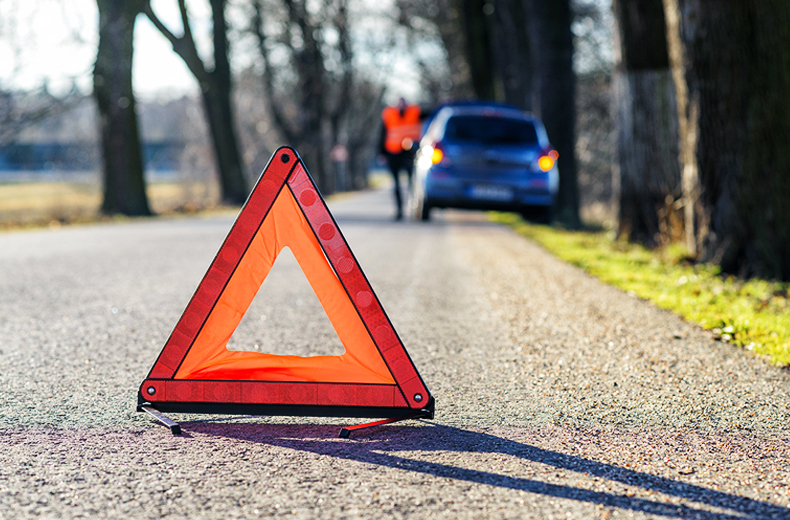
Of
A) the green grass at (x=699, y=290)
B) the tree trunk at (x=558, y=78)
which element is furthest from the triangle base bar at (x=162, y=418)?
the tree trunk at (x=558, y=78)

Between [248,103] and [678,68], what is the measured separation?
2288 inches

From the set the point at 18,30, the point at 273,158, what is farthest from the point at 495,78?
the point at 273,158

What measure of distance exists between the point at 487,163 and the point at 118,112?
1094 cm

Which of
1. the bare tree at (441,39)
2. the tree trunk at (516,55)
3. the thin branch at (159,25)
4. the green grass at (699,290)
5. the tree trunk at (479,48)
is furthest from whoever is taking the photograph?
the bare tree at (441,39)

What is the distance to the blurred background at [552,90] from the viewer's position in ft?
25.0

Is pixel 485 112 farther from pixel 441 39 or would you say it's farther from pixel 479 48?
pixel 441 39

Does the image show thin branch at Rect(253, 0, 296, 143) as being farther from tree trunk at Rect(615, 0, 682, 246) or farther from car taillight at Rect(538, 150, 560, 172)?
tree trunk at Rect(615, 0, 682, 246)

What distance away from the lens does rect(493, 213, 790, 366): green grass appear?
5.17 m

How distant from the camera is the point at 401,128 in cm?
1580

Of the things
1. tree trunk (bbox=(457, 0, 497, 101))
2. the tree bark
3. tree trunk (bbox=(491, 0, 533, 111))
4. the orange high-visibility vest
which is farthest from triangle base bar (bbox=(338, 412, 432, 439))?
tree trunk (bbox=(457, 0, 497, 101))

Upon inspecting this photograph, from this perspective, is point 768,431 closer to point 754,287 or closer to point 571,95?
point 754,287

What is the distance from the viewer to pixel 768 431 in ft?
11.0

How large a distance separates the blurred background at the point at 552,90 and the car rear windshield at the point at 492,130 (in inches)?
88.3

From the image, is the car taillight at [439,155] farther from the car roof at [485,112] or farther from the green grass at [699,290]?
the green grass at [699,290]
